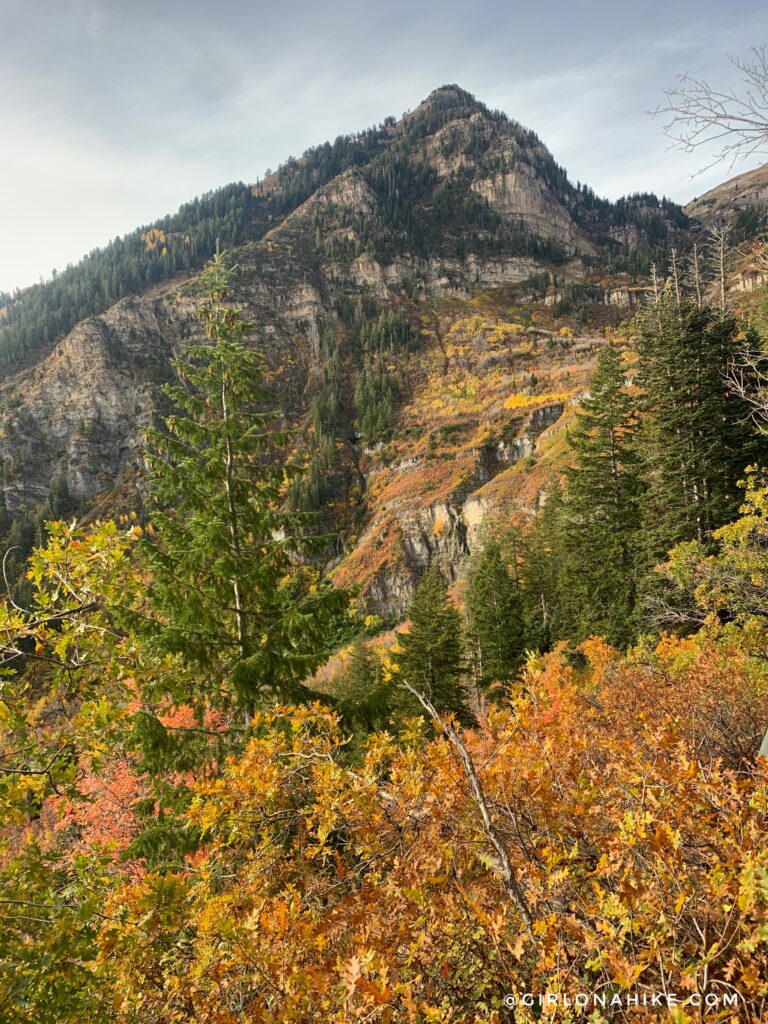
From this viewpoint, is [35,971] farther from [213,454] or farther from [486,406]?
[486,406]

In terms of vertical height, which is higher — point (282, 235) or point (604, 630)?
point (282, 235)

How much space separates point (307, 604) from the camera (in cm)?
780

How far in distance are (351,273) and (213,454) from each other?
15238 cm

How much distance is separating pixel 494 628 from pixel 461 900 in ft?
77.5

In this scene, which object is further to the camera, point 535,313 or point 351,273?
point 351,273

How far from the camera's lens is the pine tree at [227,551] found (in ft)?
24.3

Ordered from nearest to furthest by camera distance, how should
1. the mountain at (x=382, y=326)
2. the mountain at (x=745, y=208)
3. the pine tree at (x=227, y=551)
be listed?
the pine tree at (x=227, y=551)
the mountain at (x=382, y=326)
the mountain at (x=745, y=208)

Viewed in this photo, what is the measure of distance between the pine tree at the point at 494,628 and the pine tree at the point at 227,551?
1903cm

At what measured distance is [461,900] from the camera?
3.13 m

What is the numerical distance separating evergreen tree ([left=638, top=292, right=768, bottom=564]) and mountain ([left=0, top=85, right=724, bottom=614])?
102 ft

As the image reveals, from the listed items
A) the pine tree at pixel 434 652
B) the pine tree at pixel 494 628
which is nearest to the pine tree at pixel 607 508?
the pine tree at pixel 494 628

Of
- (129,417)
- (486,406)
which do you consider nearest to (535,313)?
(486,406)

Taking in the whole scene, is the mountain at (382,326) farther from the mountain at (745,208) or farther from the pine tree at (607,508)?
the pine tree at (607,508)

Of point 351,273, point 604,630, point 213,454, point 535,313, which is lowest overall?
point 604,630
